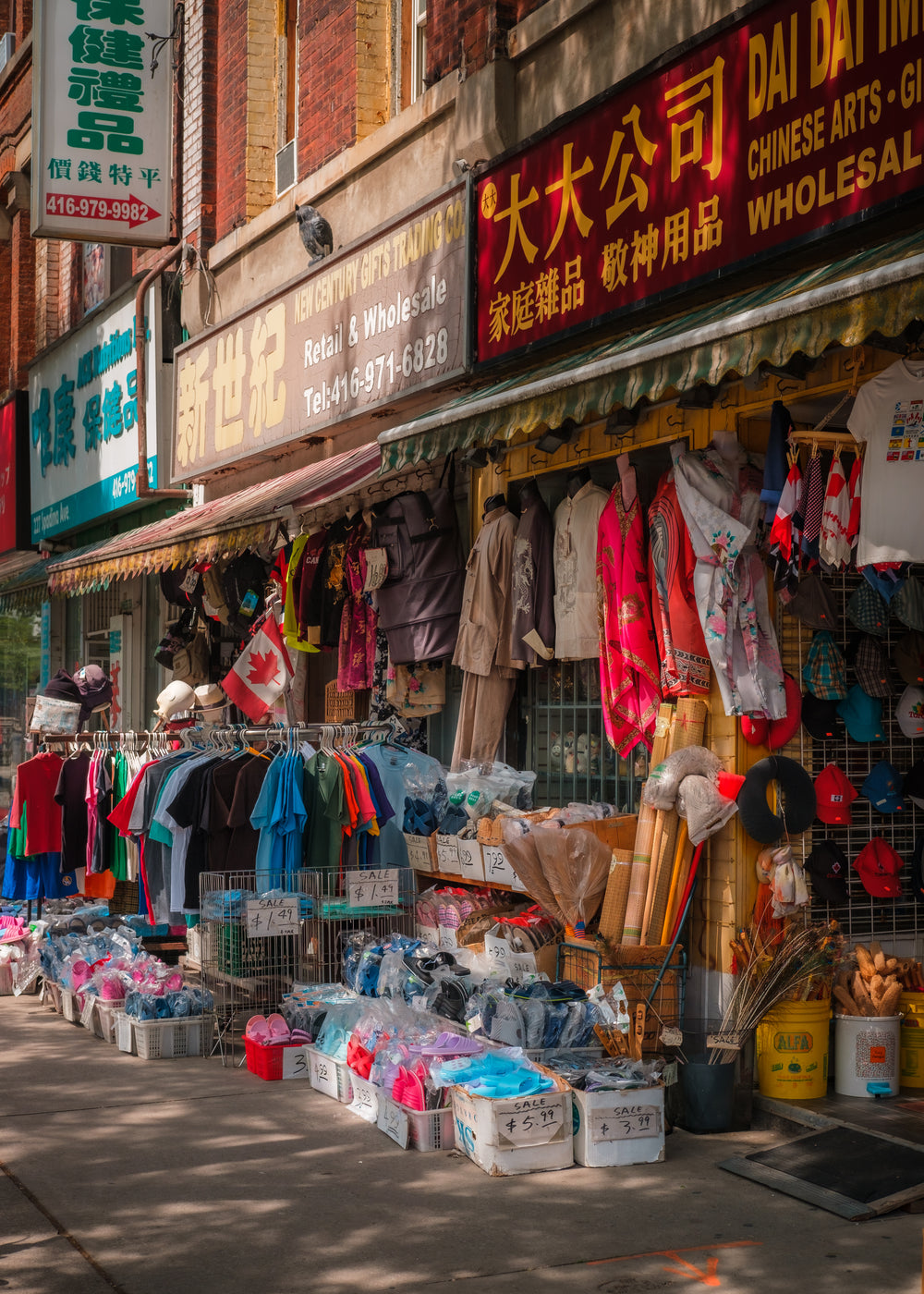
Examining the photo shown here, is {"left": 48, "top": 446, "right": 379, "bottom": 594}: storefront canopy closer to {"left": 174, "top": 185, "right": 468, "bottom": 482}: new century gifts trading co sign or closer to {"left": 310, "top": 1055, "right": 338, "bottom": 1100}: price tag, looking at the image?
{"left": 174, "top": 185, "right": 468, "bottom": 482}: new century gifts trading co sign

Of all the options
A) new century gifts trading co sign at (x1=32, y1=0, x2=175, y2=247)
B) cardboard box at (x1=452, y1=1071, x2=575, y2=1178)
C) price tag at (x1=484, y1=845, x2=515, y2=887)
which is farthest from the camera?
new century gifts trading co sign at (x1=32, y1=0, x2=175, y2=247)

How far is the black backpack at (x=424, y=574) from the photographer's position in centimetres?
978

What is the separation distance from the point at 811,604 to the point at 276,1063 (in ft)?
12.4

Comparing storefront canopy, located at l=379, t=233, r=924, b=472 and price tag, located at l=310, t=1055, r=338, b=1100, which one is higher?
storefront canopy, located at l=379, t=233, r=924, b=472

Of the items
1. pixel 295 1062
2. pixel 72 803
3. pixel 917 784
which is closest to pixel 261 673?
pixel 72 803

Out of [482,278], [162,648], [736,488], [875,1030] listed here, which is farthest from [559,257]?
[162,648]

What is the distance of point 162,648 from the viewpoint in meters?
13.9

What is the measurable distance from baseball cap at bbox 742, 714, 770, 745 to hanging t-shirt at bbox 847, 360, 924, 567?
4.51 feet

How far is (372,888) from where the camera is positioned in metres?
8.93

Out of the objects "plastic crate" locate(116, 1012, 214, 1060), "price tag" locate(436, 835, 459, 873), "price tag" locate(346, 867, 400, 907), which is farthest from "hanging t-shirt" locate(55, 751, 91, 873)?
"price tag" locate(436, 835, 459, 873)

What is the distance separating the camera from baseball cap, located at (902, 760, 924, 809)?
25.7 ft

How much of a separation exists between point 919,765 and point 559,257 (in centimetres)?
349

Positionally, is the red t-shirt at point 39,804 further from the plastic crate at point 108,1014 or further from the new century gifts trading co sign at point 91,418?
the new century gifts trading co sign at point 91,418

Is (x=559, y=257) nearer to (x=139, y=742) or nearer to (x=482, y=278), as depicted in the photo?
(x=482, y=278)
